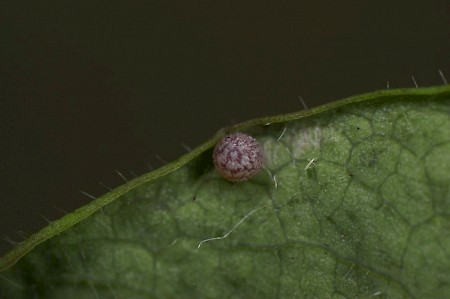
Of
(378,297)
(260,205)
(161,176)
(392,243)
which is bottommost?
(378,297)

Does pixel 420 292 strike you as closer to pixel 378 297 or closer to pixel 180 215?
pixel 378 297

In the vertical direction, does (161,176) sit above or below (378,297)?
above

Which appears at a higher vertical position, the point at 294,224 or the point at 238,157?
the point at 238,157

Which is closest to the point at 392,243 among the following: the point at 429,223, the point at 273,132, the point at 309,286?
the point at 429,223

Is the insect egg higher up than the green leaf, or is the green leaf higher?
the insect egg

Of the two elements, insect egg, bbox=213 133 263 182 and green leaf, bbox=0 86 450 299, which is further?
insect egg, bbox=213 133 263 182
